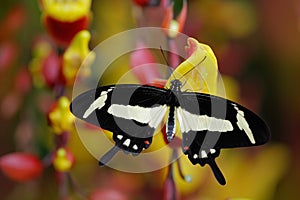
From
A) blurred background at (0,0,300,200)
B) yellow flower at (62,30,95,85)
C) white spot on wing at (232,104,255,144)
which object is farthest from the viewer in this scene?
blurred background at (0,0,300,200)

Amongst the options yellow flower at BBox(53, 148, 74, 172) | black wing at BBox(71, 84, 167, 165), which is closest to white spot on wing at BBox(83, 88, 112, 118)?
black wing at BBox(71, 84, 167, 165)

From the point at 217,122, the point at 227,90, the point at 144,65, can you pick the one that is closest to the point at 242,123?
the point at 217,122

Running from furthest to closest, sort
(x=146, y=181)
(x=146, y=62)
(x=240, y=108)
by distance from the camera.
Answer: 1. (x=146, y=181)
2. (x=146, y=62)
3. (x=240, y=108)

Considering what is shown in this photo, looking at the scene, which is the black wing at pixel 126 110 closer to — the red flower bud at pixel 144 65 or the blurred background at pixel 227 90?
the red flower bud at pixel 144 65

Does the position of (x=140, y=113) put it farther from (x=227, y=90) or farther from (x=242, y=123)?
(x=227, y=90)

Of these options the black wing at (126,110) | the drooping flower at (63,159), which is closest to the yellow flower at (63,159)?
the drooping flower at (63,159)

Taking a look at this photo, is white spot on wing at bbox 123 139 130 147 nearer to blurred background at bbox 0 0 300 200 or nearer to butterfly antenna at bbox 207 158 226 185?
butterfly antenna at bbox 207 158 226 185

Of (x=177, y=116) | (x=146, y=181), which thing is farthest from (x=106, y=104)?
(x=146, y=181)

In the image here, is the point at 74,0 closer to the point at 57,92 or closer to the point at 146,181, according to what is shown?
the point at 57,92
